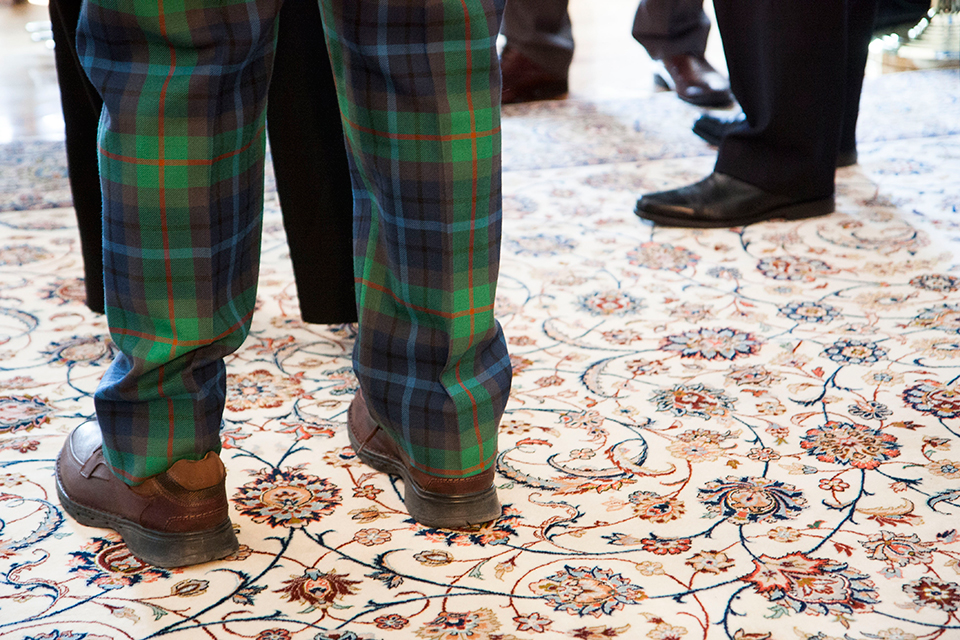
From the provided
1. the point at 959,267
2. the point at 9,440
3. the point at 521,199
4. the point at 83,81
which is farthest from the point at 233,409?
the point at 959,267

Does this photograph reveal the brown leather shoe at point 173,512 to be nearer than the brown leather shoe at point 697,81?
Yes

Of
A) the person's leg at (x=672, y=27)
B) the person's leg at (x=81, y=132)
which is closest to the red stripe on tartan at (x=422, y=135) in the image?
the person's leg at (x=81, y=132)

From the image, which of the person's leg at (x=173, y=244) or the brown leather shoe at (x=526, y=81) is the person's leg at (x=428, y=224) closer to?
the person's leg at (x=173, y=244)

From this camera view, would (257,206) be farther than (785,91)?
No

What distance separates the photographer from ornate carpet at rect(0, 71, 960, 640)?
768 mm

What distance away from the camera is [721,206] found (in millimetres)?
1691

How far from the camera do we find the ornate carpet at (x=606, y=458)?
0.77 m

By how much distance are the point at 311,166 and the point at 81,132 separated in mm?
297

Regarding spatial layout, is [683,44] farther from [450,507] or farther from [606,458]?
[450,507]

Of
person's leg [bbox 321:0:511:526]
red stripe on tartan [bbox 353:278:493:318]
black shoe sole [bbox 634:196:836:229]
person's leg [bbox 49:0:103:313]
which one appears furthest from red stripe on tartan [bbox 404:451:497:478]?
black shoe sole [bbox 634:196:836:229]

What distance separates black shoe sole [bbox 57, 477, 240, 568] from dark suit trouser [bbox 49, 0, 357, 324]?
0.42 meters

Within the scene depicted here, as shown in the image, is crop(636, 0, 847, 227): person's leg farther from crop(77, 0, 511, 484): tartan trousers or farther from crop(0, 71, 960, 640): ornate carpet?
crop(77, 0, 511, 484): tartan trousers

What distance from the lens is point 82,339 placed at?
1.29 meters

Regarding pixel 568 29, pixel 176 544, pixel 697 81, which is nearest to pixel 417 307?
pixel 176 544
